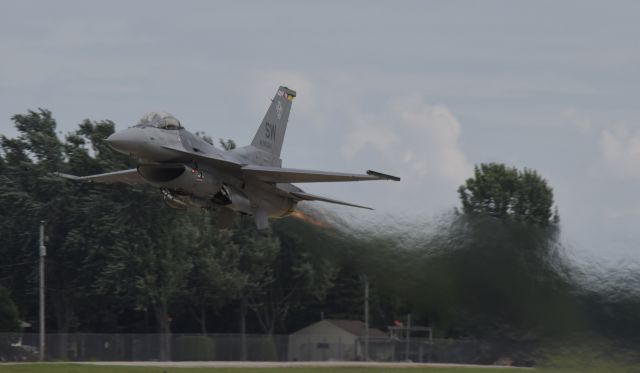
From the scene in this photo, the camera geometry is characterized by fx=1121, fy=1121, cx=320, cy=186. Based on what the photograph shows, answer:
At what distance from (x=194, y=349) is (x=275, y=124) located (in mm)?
27257

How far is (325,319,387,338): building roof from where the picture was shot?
218 feet

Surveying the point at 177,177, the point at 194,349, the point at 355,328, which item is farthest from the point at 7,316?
the point at 177,177

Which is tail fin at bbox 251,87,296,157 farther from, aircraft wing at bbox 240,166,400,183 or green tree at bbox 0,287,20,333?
green tree at bbox 0,287,20,333

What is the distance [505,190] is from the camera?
6391 centimetres

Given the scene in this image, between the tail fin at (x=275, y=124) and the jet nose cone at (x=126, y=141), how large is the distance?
20.0 ft

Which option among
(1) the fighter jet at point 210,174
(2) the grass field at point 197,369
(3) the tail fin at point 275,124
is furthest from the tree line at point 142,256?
(1) the fighter jet at point 210,174

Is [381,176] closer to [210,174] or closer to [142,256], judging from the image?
[210,174]

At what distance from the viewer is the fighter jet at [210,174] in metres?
27.6

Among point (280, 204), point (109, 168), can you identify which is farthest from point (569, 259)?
point (109, 168)

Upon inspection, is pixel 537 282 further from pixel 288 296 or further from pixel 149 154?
pixel 288 296

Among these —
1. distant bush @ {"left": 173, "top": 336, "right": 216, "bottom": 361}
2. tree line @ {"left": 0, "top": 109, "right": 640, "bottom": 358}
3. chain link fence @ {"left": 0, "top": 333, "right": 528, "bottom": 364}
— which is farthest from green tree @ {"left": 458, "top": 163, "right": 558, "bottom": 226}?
distant bush @ {"left": 173, "top": 336, "right": 216, "bottom": 361}

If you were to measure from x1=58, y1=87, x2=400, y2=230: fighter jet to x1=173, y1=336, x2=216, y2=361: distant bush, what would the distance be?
88.8ft

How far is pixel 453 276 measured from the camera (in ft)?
107

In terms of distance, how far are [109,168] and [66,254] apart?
19.2ft
